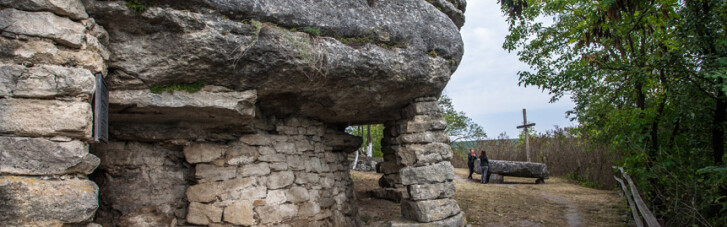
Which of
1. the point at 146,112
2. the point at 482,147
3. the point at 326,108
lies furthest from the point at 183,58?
→ the point at 482,147

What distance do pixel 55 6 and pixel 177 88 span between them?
→ 1208 mm

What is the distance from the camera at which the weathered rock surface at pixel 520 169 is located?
492 inches

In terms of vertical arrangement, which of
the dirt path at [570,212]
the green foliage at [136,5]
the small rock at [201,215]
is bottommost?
the dirt path at [570,212]

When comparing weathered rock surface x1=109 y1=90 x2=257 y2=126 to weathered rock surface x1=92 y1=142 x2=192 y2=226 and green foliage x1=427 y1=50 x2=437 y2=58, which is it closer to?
weathered rock surface x1=92 y1=142 x2=192 y2=226

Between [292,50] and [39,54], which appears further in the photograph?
[292,50]

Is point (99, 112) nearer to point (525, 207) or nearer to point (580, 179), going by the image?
point (525, 207)

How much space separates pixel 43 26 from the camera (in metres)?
2.64

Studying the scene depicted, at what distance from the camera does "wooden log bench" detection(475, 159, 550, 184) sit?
12500mm

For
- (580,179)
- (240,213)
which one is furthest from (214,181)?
(580,179)

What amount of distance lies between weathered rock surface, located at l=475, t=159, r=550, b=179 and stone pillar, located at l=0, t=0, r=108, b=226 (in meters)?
11.9

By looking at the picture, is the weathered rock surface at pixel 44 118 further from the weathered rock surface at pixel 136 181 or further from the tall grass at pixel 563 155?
the tall grass at pixel 563 155

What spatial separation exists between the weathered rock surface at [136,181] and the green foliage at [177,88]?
1.11 meters

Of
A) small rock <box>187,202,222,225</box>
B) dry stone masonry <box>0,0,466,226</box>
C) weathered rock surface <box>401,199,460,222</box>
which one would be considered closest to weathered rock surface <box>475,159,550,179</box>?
dry stone masonry <box>0,0,466,226</box>

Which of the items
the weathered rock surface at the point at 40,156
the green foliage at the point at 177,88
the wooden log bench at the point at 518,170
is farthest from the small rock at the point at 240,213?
the wooden log bench at the point at 518,170
